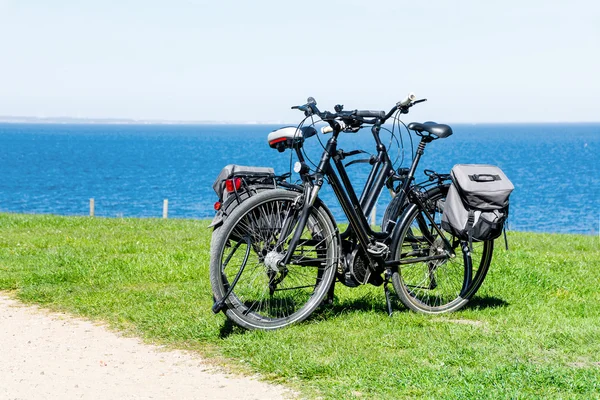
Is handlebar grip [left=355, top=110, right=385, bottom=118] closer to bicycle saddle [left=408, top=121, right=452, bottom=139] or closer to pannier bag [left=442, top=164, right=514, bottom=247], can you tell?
bicycle saddle [left=408, top=121, right=452, bottom=139]

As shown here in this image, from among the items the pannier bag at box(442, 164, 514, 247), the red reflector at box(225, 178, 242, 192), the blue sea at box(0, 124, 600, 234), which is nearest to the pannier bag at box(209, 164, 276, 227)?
the red reflector at box(225, 178, 242, 192)

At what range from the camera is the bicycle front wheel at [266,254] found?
653cm

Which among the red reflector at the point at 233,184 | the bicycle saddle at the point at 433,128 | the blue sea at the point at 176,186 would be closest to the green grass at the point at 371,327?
the red reflector at the point at 233,184

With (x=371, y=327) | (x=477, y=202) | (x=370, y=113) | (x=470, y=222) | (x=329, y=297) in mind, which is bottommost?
(x=371, y=327)

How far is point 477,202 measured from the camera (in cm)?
701

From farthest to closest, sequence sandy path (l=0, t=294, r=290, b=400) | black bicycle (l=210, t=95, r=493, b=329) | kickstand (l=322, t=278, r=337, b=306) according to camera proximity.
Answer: kickstand (l=322, t=278, r=337, b=306)
black bicycle (l=210, t=95, r=493, b=329)
sandy path (l=0, t=294, r=290, b=400)

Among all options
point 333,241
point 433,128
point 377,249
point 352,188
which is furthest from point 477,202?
point 333,241

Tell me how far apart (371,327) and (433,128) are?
196 centimetres

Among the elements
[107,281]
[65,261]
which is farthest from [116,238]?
[107,281]

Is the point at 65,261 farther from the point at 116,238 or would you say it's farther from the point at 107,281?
the point at 116,238

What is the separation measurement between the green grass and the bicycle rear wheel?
8.3 inches

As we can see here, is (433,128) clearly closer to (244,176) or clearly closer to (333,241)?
(333,241)

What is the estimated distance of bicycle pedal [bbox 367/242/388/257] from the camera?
7.17 meters

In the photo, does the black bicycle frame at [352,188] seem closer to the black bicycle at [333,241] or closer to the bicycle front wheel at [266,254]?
the black bicycle at [333,241]
